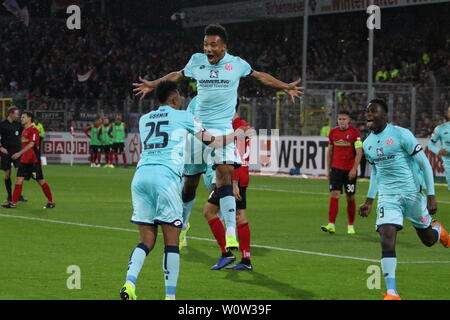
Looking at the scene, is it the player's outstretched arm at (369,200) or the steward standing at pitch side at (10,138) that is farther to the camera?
the steward standing at pitch side at (10,138)

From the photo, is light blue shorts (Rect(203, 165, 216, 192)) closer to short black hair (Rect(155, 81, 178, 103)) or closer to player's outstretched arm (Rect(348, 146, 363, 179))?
short black hair (Rect(155, 81, 178, 103))

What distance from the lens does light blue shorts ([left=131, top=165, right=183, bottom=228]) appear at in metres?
9.62

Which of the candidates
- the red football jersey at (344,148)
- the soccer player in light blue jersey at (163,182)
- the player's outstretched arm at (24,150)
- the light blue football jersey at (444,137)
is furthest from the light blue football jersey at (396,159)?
the player's outstretched arm at (24,150)

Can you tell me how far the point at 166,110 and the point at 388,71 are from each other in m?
35.8

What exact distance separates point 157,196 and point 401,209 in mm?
2878

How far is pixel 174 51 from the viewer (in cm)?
5569

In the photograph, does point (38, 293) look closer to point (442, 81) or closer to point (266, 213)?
point (266, 213)

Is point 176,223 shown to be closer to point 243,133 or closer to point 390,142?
point 243,133

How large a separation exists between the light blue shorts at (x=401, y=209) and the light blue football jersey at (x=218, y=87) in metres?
2.55

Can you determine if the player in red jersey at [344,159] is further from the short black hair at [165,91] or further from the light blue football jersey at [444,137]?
the short black hair at [165,91]

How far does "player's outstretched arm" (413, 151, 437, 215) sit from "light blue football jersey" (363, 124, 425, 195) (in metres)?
0.08

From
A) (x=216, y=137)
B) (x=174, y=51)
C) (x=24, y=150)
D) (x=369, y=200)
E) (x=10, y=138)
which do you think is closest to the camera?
(x=216, y=137)

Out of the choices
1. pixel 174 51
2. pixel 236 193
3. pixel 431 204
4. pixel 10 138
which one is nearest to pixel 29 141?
pixel 10 138

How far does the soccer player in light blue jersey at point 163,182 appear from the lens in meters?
9.58
